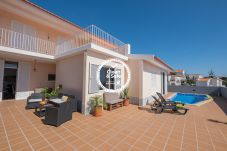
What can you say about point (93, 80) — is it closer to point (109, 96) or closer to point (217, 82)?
point (109, 96)

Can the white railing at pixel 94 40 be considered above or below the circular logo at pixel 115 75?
above

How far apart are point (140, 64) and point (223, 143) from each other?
6050 mm

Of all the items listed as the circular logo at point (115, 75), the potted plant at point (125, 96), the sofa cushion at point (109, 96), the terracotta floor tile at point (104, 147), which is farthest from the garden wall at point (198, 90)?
the terracotta floor tile at point (104, 147)

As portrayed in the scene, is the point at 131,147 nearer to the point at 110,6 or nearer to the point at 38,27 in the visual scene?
the point at 110,6

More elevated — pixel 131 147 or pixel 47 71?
pixel 47 71

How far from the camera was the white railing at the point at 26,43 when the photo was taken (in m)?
7.65

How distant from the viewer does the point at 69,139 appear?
11.8 ft

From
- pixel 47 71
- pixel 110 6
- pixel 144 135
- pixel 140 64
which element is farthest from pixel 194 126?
pixel 47 71

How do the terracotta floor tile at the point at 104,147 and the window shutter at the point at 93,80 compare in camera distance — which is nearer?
the terracotta floor tile at the point at 104,147

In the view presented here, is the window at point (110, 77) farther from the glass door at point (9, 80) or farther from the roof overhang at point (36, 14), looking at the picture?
the glass door at point (9, 80)

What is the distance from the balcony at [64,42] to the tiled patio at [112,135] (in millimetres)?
4827

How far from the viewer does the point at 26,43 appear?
8391 millimetres

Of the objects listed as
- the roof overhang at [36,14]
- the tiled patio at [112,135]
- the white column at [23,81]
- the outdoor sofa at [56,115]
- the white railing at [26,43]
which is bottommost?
the tiled patio at [112,135]

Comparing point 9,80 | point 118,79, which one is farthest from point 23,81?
point 118,79
